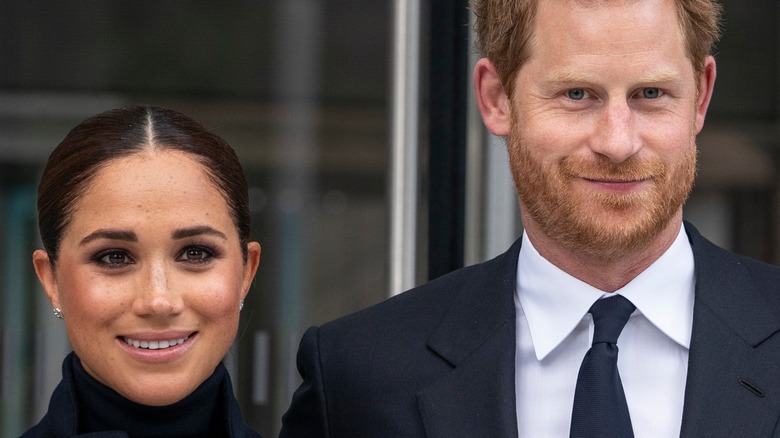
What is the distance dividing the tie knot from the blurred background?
179 centimetres

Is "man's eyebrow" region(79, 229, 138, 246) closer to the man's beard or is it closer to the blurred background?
the man's beard

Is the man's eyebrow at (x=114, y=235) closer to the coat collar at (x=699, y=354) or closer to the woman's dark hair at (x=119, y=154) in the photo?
the woman's dark hair at (x=119, y=154)

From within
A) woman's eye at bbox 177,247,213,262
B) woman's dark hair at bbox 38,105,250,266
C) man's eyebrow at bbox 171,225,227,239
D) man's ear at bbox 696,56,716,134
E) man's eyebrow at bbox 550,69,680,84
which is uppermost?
man's eyebrow at bbox 550,69,680,84

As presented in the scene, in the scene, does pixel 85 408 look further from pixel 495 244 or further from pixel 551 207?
pixel 495 244

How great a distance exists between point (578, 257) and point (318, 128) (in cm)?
234

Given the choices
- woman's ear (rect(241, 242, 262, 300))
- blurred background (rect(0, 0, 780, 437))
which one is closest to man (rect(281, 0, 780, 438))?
woman's ear (rect(241, 242, 262, 300))

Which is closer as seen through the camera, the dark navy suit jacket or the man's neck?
the dark navy suit jacket

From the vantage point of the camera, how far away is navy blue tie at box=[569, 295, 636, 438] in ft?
6.48

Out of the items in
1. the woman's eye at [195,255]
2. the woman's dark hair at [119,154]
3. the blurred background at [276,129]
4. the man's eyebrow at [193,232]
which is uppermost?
the woman's dark hair at [119,154]

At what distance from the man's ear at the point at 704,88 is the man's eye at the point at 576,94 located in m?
0.20

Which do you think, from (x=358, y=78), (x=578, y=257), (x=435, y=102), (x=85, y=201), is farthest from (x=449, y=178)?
(x=85, y=201)

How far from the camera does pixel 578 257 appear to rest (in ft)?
7.00

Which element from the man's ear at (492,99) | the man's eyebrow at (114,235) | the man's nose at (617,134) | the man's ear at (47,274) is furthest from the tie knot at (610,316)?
the man's ear at (47,274)

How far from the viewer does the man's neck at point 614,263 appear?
6.89ft
